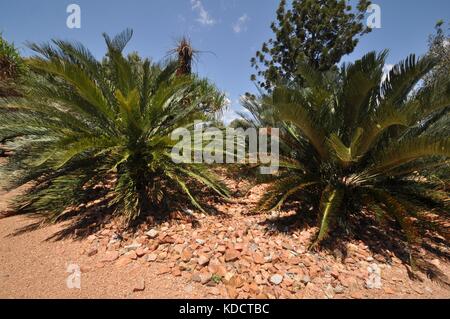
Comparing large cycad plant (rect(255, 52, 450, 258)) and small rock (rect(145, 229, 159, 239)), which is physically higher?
large cycad plant (rect(255, 52, 450, 258))

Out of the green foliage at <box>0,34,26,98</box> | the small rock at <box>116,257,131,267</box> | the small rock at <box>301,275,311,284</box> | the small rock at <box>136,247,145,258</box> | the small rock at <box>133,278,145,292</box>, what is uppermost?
the green foliage at <box>0,34,26,98</box>

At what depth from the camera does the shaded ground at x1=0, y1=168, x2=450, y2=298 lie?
82.0 inches

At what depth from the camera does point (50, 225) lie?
297cm

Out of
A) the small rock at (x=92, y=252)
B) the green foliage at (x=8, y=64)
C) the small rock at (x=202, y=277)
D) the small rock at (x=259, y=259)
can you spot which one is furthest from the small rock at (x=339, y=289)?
the green foliage at (x=8, y=64)

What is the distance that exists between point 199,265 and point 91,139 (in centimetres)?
174

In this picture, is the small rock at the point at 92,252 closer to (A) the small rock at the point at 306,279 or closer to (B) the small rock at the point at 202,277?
(B) the small rock at the point at 202,277

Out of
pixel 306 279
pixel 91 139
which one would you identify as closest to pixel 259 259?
pixel 306 279

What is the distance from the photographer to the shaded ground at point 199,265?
208 cm

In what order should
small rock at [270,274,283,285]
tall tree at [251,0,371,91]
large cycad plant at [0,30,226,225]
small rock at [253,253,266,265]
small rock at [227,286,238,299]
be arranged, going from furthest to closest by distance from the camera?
tall tree at [251,0,371,91]
large cycad plant at [0,30,226,225]
small rock at [253,253,266,265]
small rock at [270,274,283,285]
small rock at [227,286,238,299]

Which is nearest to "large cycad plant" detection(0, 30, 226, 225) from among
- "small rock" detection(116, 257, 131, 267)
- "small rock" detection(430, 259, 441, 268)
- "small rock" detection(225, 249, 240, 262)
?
"small rock" detection(116, 257, 131, 267)

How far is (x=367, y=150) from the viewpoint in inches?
112

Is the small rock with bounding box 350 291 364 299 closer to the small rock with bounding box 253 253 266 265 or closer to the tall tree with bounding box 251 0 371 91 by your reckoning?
the small rock with bounding box 253 253 266 265

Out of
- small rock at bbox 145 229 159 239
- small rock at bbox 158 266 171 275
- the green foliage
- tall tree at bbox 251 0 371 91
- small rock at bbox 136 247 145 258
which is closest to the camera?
small rock at bbox 158 266 171 275

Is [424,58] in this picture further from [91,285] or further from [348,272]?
[91,285]
